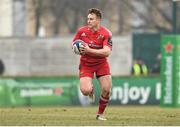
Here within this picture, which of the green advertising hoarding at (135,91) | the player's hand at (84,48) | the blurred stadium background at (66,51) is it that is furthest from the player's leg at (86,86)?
the green advertising hoarding at (135,91)

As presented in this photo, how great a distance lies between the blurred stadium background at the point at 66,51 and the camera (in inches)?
1356

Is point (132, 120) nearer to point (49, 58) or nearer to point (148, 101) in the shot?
point (148, 101)

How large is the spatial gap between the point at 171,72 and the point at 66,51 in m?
19.2

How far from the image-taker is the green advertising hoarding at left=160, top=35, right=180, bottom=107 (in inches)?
1119

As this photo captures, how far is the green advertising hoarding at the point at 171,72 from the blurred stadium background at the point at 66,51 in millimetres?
931

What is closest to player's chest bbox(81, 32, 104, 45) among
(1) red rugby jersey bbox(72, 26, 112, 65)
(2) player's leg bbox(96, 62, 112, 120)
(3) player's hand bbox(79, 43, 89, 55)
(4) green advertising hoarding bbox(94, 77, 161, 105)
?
(1) red rugby jersey bbox(72, 26, 112, 65)

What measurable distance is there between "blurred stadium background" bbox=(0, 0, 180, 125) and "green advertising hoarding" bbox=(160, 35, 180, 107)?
93 cm

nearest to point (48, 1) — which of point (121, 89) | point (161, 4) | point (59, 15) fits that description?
point (59, 15)

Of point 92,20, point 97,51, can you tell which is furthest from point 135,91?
point 97,51

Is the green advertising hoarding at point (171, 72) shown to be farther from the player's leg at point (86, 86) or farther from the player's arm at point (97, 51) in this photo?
the player's arm at point (97, 51)

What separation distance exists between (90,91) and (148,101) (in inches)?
725

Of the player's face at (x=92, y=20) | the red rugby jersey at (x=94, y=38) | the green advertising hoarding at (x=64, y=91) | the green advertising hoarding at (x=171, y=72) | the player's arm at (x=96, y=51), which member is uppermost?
the player's face at (x=92, y=20)

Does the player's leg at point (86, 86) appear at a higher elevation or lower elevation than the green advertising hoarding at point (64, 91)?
higher

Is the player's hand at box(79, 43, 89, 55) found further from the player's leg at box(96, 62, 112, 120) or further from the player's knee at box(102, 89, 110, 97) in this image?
the player's knee at box(102, 89, 110, 97)
